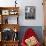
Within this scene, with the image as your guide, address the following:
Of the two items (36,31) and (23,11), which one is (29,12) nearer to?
(23,11)

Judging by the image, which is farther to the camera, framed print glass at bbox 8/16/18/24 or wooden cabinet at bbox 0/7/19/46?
framed print glass at bbox 8/16/18/24

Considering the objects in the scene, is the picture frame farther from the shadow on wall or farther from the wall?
the shadow on wall

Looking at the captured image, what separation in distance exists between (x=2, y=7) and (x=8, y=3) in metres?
0.26

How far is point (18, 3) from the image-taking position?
5238 mm

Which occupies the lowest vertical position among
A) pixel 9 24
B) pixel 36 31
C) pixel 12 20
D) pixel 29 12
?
pixel 36 31

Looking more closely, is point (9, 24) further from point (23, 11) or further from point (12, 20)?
point (23, 11)

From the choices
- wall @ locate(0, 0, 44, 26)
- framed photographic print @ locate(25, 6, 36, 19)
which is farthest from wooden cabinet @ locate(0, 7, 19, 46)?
framed photographic print @ locate(25, 6, 36, 19)

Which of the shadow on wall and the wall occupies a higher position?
the wall

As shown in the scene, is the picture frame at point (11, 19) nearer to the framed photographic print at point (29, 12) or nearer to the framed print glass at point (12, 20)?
the framed print glass at point (12, 20)

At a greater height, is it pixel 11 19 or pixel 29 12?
pixel 29 12

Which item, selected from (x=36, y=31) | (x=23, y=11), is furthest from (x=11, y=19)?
(x=36, y=31)

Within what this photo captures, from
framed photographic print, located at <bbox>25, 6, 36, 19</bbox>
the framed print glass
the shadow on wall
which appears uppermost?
framed photographic print, located at <bbox>25, 6, 36, 19</bbox>

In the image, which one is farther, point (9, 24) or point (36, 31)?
point (36, 31)

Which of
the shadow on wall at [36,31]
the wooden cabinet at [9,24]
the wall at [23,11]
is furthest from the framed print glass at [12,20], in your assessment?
the shadow on wall at [36,31]
